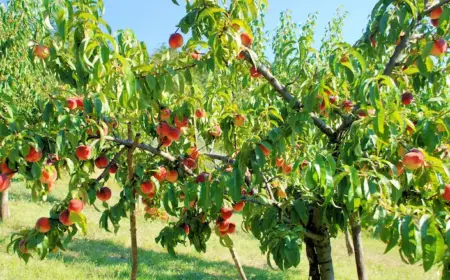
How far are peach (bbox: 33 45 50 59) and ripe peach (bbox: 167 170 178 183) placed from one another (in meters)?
0.85

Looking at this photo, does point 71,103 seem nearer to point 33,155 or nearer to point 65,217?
point 33,155

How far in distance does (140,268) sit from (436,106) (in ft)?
16.0

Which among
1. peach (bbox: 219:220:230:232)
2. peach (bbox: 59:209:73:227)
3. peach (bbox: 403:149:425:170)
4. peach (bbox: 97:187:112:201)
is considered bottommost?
A: peach (bbox: 219:220:230:232)

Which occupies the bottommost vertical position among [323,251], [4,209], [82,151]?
[323,251]

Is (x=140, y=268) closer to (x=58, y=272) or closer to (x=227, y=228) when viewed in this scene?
(x=58, y=272)

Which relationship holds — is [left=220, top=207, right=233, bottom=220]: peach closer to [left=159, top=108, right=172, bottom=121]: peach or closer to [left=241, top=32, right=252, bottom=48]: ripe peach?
[left=159, top=108, right=172, bottom=121]: peach

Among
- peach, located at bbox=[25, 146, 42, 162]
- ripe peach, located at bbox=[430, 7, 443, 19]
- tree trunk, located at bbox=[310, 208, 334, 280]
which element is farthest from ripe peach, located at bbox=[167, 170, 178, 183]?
ripe peach, located at bbox=[430, 7, 443, 19]

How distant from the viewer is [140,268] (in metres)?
6.00

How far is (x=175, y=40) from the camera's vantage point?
6.65 feet

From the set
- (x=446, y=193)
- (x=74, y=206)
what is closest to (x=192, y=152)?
Result: (x=74, y=206)

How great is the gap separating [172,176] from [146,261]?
4.69 m

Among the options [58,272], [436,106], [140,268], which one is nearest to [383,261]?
[140,268]

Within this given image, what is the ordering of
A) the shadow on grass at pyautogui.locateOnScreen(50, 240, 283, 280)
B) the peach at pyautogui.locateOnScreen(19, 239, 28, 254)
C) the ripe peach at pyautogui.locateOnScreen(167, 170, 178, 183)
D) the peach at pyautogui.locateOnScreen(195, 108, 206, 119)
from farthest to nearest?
the shadow on grass at pyautogui.locateOnScreen(50, 240, 283, 280), the peach at pyautogui.locateOnScreen(195, 108, 206, 119), the ripe peach at pyautogui.locateOnScreen(167, 170, 178, 183), the peach at pyautogui.locateOnScreen(19, 239, 28, 254)

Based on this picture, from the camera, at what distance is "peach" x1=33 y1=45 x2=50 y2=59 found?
169cm
